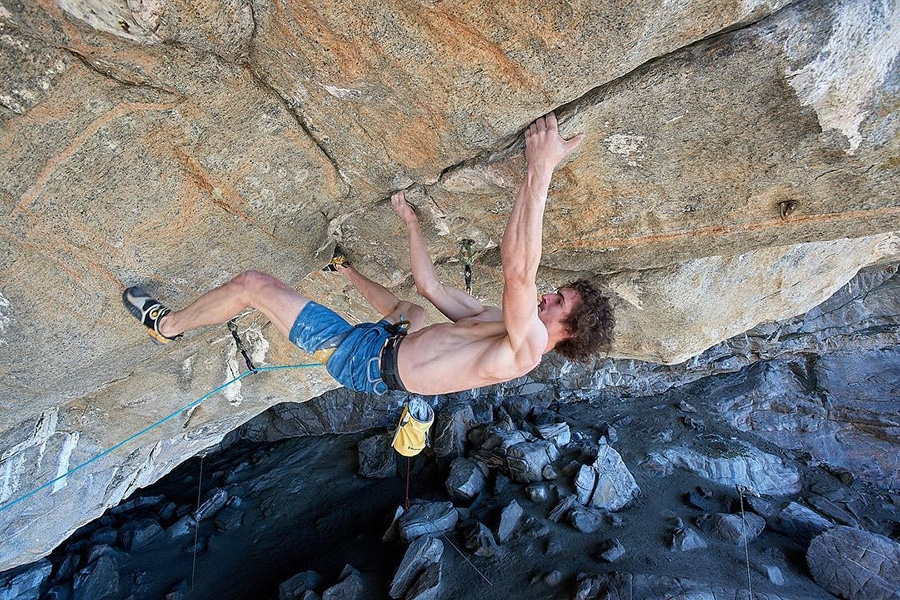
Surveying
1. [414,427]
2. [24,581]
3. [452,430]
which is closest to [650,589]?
[452,430]

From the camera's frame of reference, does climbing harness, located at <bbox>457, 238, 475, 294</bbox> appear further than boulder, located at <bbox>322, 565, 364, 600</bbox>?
No

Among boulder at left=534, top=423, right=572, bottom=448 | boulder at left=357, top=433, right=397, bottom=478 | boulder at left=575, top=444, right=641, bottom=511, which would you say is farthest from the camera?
boulder at left=357, top=433, right=397, bottom=478

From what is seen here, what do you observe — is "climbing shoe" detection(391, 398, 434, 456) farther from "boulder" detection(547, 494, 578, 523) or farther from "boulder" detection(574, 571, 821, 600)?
"boulder" detection(547, 494, 578, 523)

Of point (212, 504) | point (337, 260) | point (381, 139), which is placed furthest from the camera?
point (212, 504)

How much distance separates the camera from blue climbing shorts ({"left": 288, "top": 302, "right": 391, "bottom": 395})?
267 centimetres

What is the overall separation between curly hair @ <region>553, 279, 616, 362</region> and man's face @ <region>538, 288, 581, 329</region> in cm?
2

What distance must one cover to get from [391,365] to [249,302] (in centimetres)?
86

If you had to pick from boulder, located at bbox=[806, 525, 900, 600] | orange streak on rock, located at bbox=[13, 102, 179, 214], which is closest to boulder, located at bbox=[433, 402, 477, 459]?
boulder, located at bbox=[806, 525, 900, 600]

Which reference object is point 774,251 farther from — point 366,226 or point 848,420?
point 848,420

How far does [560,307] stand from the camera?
2703 millimetres

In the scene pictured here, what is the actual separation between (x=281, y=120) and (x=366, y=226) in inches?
44.7

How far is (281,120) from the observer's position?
2420 millimetres

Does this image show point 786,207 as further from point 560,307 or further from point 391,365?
point 391,365

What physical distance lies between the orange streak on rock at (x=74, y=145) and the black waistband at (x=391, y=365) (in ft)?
5.02
